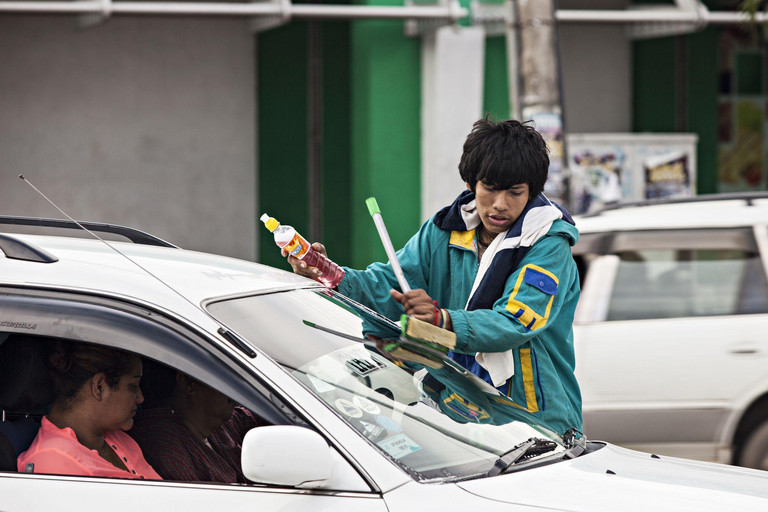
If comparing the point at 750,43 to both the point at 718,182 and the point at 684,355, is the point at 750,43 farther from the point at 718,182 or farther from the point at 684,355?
the point at 684,355

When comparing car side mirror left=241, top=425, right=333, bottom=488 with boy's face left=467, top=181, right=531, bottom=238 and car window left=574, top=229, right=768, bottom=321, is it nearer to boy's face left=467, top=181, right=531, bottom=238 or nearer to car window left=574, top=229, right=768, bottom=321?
boy's face left=467, top=181, right=531, bottom=238

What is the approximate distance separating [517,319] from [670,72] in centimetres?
1118

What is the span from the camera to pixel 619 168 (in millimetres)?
10891

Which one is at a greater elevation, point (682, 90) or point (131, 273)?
point (682, 90)

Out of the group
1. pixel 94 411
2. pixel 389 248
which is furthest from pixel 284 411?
pixel 389 248

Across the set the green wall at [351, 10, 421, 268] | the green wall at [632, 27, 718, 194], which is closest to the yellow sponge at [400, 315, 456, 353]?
the green wall at [351, 10, 421, 268]

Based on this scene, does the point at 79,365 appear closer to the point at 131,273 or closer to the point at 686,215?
the point at 131,273

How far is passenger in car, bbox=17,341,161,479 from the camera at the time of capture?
2.59 meters

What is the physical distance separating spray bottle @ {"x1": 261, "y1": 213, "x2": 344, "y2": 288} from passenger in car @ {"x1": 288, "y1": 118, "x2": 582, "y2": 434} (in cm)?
4

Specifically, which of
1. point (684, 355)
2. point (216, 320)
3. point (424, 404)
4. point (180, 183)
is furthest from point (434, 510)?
point (180, 183)

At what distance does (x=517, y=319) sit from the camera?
3.11 meters

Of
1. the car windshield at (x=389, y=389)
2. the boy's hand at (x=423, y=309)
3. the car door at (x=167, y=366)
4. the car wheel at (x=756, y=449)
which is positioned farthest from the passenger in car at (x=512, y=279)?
the car wheel at (x=756, y=449)

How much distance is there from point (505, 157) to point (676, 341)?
2.55 metres

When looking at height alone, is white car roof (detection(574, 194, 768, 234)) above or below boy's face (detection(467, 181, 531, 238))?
below
